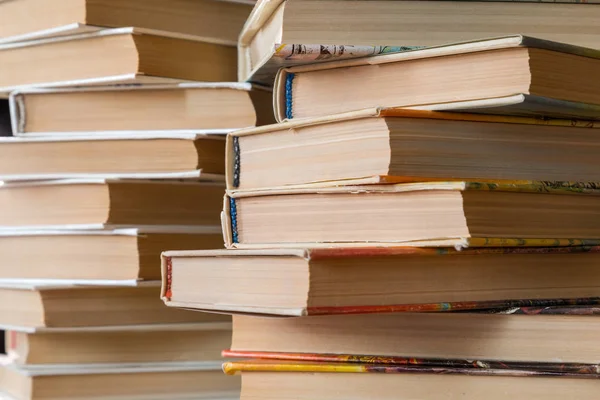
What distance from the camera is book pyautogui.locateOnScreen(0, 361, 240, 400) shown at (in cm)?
98

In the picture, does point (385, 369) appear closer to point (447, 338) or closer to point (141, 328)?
point (447, 338)

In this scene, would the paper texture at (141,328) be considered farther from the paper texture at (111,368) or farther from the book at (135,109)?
the book at (135,109)

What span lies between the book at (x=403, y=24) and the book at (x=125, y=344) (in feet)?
1.28

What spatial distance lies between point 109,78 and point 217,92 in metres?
0.12

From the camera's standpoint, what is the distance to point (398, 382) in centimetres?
72

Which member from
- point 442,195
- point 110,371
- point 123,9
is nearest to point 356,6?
point 442,195

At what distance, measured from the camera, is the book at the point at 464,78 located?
0.70m

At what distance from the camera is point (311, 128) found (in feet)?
2.55

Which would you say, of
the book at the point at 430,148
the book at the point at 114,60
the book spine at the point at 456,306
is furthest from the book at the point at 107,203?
the book spine at the point at 456,306

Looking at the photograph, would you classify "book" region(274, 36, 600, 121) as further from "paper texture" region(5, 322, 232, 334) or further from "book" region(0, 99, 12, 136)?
"book" region(0, 99, 12, 136)

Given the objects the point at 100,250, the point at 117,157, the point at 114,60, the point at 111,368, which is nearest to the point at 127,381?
the point at 111,368

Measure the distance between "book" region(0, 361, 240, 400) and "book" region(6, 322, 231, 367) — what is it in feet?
0.04

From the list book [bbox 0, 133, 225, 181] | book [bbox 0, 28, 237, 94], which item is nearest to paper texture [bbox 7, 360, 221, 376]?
book [bbox 0, 133, 225, 181]

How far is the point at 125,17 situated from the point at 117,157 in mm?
158
